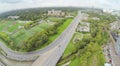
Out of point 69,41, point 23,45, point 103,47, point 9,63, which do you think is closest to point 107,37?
point 103,47

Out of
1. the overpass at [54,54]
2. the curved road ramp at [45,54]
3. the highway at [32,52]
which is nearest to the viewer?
the overpass at [54,54]

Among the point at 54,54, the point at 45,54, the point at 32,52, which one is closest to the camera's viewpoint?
the point at 54,54

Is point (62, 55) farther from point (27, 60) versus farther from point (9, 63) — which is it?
point (9, 63)

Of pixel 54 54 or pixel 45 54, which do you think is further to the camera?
pixel 45 54

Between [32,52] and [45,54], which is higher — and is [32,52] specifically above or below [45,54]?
above

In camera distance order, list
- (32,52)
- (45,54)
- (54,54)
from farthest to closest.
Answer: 1. (32,52)
2. (45,54)
3. (54,54)

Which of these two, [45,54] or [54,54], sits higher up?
[54,54]

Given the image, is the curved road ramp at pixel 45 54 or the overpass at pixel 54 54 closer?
the overpass at pixel 54 54

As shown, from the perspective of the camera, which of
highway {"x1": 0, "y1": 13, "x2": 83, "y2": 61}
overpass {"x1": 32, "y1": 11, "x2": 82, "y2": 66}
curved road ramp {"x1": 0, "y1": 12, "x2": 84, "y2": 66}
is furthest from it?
highway {"x1": 0, "y1": 13, "x2": 83, "y2": 61}

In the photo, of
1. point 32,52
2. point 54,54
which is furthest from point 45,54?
point 32,52

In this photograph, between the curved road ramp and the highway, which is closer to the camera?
the curved road ramp

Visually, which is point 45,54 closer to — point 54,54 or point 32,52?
point 54,54

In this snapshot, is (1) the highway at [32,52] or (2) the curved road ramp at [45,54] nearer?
(2) the curved road ramp at [45,54]

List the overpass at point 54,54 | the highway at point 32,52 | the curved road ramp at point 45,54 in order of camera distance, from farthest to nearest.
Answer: the highway at point 32,52 < the curved road ramp at point 45,54 < the overpass at point 54,54
